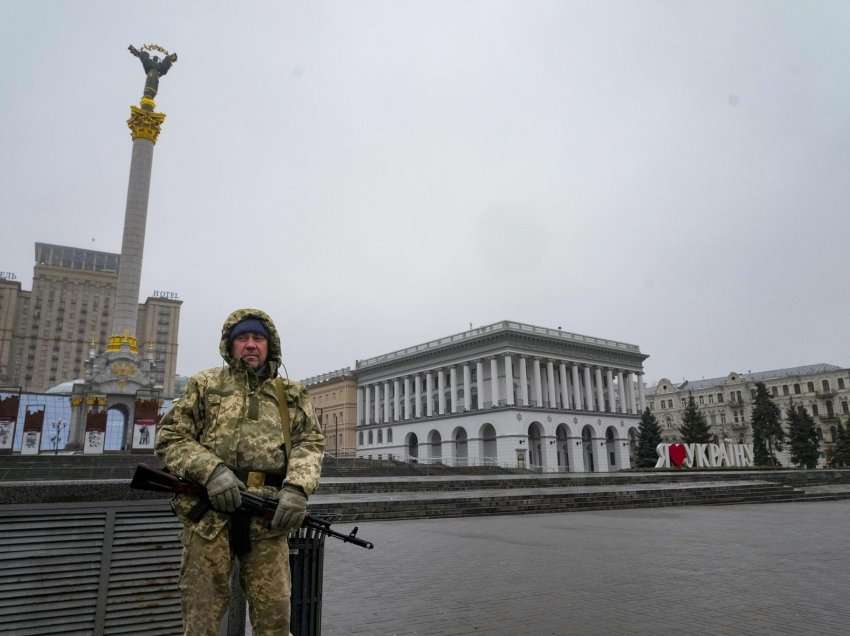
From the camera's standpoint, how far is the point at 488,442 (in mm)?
60875

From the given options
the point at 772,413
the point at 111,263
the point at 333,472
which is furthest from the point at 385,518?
the point at 111,263

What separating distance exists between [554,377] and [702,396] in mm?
37366

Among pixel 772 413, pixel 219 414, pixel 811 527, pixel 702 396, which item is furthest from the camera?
pixel 702 396

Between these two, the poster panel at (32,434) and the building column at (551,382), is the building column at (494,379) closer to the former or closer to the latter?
the building column at (551,382)

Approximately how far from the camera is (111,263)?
12088 cm

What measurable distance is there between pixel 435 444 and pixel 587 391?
19.0 metres

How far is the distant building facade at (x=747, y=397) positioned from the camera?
72312 mm

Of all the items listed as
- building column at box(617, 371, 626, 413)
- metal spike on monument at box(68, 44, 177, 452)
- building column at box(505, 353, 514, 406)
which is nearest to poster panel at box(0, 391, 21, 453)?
metal spike on monument at box(68, 44, 177, 452)

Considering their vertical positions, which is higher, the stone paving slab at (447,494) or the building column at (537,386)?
the building column at (537,386)

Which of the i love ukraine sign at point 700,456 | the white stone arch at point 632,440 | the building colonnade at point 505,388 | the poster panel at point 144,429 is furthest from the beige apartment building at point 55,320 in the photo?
the i love ukraine sign at point 700,456

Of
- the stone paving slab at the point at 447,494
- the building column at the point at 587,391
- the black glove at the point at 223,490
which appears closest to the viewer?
the black glove at the point at 223,490

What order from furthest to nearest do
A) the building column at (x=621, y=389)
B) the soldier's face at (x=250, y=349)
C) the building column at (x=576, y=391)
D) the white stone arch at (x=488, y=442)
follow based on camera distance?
the building column at (x=621, y=389) < the building column at (x=576, y=391) < the white stone arch at (x=488, y=442) < the soldier's face at (x=250, y=349)

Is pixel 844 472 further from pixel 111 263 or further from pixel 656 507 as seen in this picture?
pixel 111 263

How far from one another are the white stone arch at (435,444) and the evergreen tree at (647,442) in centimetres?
2190
